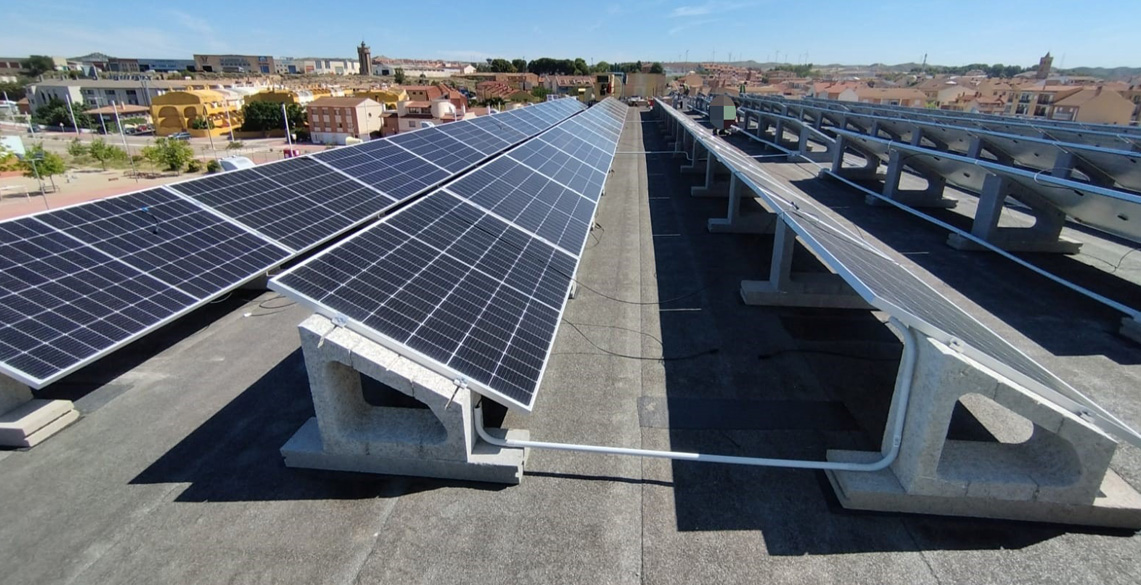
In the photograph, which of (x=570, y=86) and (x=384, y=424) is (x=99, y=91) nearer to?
(x=570, y=86)

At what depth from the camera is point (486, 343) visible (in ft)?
26.7

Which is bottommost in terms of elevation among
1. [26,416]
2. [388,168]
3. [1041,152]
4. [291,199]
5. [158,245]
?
[26,416]

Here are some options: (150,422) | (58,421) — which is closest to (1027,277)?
(150,422)

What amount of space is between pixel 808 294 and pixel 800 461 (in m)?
7.38

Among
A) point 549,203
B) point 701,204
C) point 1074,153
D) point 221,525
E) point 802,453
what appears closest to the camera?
point 221,525

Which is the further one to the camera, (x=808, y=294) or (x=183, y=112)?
(x=183, y=112)

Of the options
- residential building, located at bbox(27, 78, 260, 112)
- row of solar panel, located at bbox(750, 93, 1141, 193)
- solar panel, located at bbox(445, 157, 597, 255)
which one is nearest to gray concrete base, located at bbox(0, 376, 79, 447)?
solar panel, located at bbox(445, 157, 597, 255)

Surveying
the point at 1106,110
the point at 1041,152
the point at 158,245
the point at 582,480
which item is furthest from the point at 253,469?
the point at 1106,110

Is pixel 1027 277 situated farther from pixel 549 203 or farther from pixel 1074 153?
pixel 549 203

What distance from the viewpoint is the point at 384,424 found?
8.51 m

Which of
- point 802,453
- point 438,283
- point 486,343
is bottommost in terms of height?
point 802,453

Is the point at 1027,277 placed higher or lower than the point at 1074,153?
lower

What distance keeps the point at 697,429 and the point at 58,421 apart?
11.6 metres

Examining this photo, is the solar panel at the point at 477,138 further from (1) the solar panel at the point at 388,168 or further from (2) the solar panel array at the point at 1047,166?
(2) the solar panel array at the point at 1047,166
